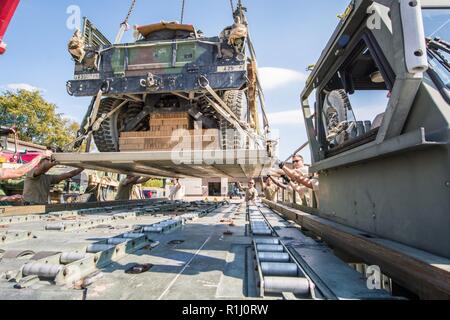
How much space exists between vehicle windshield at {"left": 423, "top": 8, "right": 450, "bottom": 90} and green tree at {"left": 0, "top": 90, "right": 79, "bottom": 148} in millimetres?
27722

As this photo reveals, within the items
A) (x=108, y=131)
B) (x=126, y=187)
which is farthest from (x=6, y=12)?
(x=126, y=187)

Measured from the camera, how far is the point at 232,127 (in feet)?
17.8

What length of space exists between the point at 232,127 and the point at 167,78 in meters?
1.56

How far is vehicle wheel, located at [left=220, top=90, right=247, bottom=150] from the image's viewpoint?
5.25 metres

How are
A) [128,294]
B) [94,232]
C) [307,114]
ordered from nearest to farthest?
[128,294], [94,232], [307,114]

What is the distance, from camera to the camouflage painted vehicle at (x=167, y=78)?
5.22 meters

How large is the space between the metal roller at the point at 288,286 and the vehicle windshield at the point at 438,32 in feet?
4.75

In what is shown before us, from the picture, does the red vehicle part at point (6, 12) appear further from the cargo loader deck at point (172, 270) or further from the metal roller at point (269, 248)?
the metal roller at point (269, 248)

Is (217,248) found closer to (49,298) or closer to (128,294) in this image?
(128,294)

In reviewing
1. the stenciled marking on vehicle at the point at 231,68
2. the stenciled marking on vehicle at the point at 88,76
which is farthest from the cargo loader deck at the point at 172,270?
the stenciled marking on vehicle at the point at 88,76
